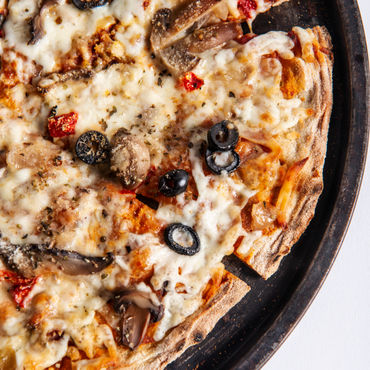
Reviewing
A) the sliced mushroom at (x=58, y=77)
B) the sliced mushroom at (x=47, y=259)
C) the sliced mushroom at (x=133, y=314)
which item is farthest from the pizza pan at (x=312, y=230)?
the sliced mushroom at (x=58, y=77)

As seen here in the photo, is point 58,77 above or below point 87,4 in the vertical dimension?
below

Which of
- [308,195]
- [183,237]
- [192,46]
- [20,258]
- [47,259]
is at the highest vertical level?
[192,46]

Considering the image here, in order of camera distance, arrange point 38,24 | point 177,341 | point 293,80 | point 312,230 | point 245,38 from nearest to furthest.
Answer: point 177,341 → point 38,24 → point 293,80 → point 245,38 → point 312,230

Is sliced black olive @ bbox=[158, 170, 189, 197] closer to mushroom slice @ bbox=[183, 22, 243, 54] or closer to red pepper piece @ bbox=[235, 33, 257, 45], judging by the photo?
mushroom slice @ bbox=[183, 22, 243, 54]

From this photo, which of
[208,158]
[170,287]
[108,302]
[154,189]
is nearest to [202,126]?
[208,158]

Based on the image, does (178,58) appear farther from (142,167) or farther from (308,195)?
(308,195)

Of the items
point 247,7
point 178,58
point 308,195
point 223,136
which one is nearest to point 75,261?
point 223,136

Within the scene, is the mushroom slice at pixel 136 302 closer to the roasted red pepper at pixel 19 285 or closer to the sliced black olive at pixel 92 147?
the roasted red pepper at pixel 19 285
